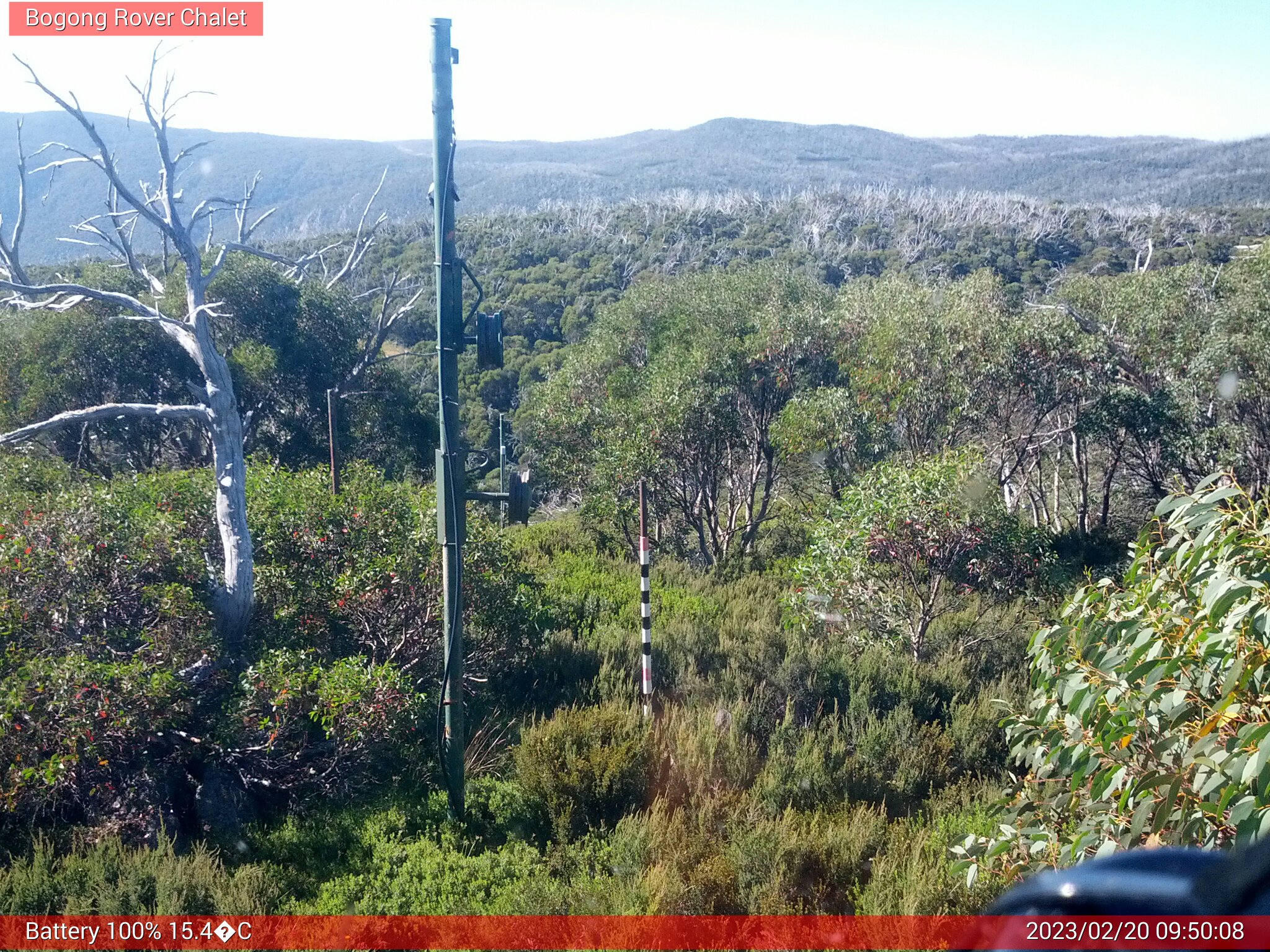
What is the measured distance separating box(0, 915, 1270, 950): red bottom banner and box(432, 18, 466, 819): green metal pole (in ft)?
4.15

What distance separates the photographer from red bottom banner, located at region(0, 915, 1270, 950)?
13.5ft

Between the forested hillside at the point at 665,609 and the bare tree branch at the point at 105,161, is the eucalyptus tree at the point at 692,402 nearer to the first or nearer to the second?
the forested hillside at the point at 665,609

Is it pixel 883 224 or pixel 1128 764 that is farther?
pixel 883 224

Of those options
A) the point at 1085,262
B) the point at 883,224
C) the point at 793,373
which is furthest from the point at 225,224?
the point at 793,373

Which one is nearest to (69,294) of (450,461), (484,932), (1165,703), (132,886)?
(450,461)

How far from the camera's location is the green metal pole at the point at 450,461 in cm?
547

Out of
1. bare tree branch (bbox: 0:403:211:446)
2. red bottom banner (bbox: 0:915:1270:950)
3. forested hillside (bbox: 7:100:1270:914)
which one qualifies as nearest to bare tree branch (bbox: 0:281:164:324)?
forested hillside (bbox: 7:100:1270:914)

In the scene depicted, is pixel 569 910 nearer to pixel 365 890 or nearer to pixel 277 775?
pixel 365 890

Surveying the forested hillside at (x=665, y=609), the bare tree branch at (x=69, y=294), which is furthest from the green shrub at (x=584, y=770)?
the bare tree branch at (x=69, y=294)

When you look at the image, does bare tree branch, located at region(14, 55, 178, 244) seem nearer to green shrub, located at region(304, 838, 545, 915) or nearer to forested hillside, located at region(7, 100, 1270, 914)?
forested hillside, located at region(7, 100, 1270, 914)

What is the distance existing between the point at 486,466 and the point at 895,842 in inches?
126

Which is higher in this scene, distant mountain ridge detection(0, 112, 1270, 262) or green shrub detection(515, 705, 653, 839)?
distant mountain ridge detection(0, 112, 1270, 262)

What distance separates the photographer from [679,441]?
524 inches

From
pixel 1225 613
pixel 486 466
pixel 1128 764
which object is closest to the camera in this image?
pixel 1225 613
